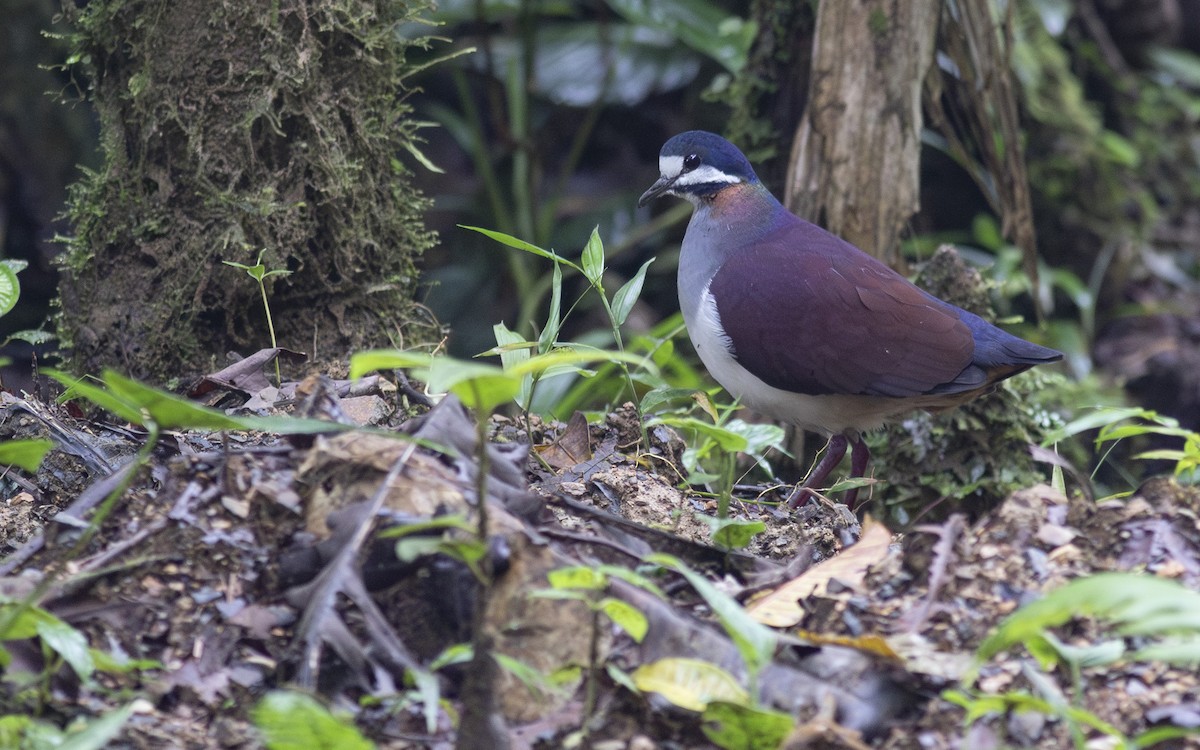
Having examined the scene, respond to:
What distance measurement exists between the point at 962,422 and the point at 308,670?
3.29m

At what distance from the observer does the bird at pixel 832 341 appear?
415 cm

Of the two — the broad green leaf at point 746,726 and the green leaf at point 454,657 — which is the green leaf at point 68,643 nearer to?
the green leaf at point 454,657

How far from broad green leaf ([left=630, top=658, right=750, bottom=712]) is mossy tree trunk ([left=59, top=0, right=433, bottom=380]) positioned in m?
2.11

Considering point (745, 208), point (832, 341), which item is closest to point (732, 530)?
point (832, 341)

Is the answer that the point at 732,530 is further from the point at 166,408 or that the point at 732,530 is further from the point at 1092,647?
the point at 166,408

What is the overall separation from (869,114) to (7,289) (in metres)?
3.40

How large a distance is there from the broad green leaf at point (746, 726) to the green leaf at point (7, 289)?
205cm

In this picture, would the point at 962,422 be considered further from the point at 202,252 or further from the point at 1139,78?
the point at 1139,78

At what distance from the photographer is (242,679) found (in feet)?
7.41

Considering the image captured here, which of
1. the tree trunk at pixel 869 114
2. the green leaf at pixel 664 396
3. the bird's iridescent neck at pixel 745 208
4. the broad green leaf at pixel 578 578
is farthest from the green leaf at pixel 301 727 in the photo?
the tree trunk at pixel 869 114

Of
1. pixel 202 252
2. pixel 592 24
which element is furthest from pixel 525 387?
pixel 592 24

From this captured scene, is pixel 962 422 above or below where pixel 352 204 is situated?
below

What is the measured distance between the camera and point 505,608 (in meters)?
2.36

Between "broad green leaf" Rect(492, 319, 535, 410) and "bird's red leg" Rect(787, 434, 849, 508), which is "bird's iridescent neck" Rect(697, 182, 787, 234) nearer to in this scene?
"bird's red leg" Rect(787, 434, 849, 508)
